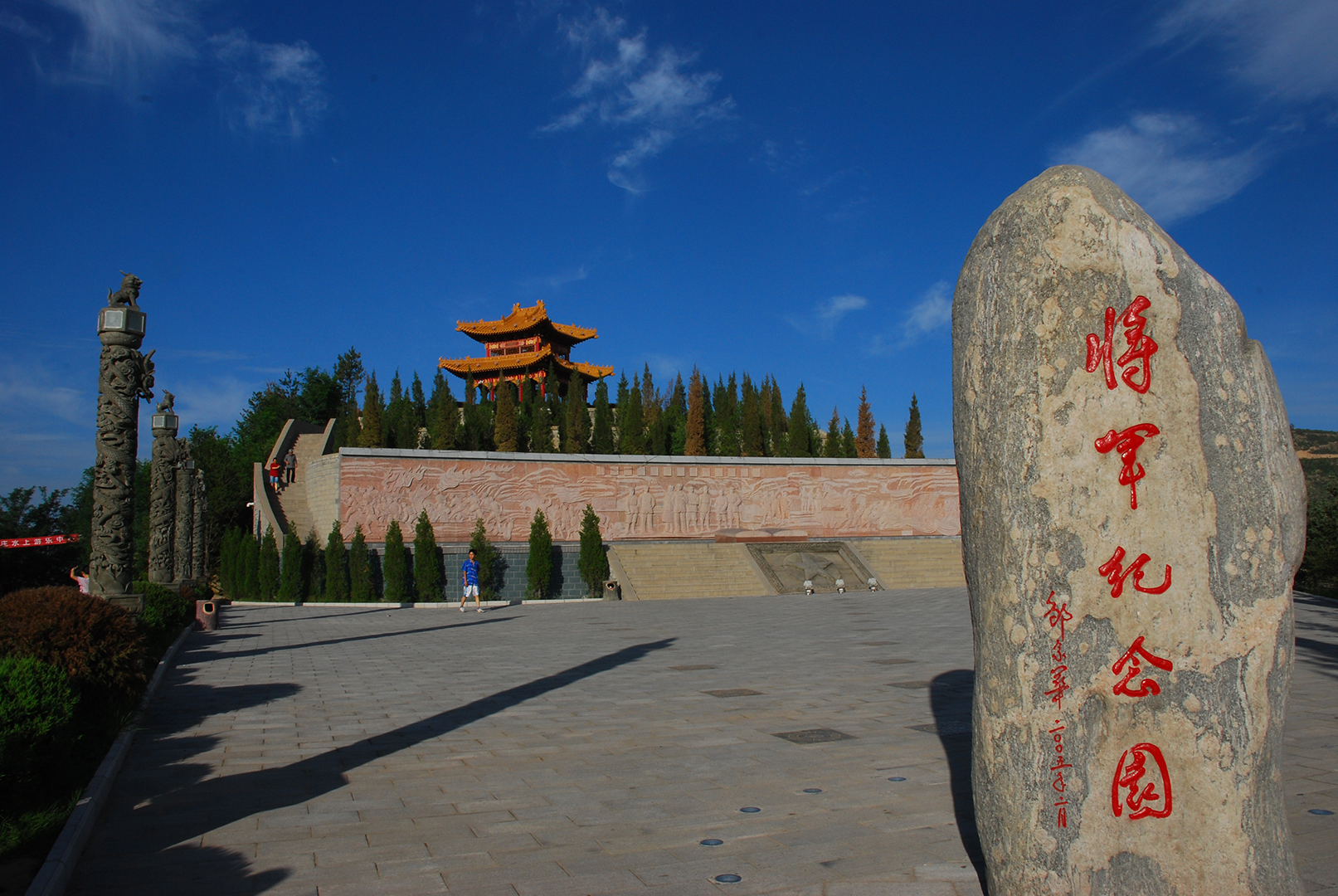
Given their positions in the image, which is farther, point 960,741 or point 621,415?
point 621,415

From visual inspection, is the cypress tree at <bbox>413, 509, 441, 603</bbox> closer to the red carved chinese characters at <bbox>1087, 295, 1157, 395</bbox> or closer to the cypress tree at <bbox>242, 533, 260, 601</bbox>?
the cypress tree at <bbox>242, 533, 260, 601</bbox>

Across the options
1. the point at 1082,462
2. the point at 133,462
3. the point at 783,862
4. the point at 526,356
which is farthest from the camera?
the point at 526,356

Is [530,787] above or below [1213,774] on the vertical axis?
below

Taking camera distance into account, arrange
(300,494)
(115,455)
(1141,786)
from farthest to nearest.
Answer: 1. (300,494)
2. (115,455)
3. (1141,786)

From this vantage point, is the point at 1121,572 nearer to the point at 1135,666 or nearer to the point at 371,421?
the point at 1135,666

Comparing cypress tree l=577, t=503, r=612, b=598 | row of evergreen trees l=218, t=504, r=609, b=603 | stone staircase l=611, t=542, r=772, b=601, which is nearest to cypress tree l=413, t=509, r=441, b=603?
row of evergreen trees l=218, t=504, r=609, b=603

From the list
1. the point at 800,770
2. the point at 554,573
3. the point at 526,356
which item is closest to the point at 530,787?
the point at 800,770

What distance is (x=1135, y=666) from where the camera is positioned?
2.34 metres

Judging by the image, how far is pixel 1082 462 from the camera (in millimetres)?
2412

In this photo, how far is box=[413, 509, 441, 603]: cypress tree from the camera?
20469 millimetres

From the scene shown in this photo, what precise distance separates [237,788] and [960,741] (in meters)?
3.99

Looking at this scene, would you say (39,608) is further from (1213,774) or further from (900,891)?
(1213,774)

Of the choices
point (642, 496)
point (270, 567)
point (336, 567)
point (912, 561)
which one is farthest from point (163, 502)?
point (912, 561)

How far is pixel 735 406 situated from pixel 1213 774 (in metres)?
43.0
